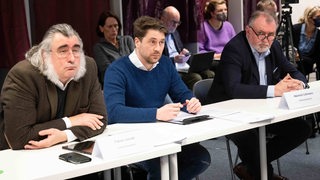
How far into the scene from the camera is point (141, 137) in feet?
5.41

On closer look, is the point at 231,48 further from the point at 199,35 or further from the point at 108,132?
the point at 199,35

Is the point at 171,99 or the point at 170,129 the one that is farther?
the point at 171,99

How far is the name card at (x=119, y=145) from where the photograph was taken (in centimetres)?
151

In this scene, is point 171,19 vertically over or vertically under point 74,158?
over

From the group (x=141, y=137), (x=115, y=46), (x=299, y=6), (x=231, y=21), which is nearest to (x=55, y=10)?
(x=115, y=46)

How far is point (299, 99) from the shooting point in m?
2.22

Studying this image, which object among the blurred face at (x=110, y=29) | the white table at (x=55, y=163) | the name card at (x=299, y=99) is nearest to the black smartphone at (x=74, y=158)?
the white table at (x=55, y=163)

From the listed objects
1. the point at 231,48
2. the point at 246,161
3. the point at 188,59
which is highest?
the point at 231,48

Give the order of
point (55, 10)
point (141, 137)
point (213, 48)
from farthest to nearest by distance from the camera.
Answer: point (213, 48)
point (55, 10)
point (141, 137)

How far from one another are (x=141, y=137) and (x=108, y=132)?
11.6 inches

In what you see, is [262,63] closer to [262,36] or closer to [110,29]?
[262,36]

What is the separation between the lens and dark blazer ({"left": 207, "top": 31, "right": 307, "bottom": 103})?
252 cm

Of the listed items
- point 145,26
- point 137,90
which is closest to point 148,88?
point 137,90

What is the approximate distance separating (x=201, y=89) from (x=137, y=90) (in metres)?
0.68
